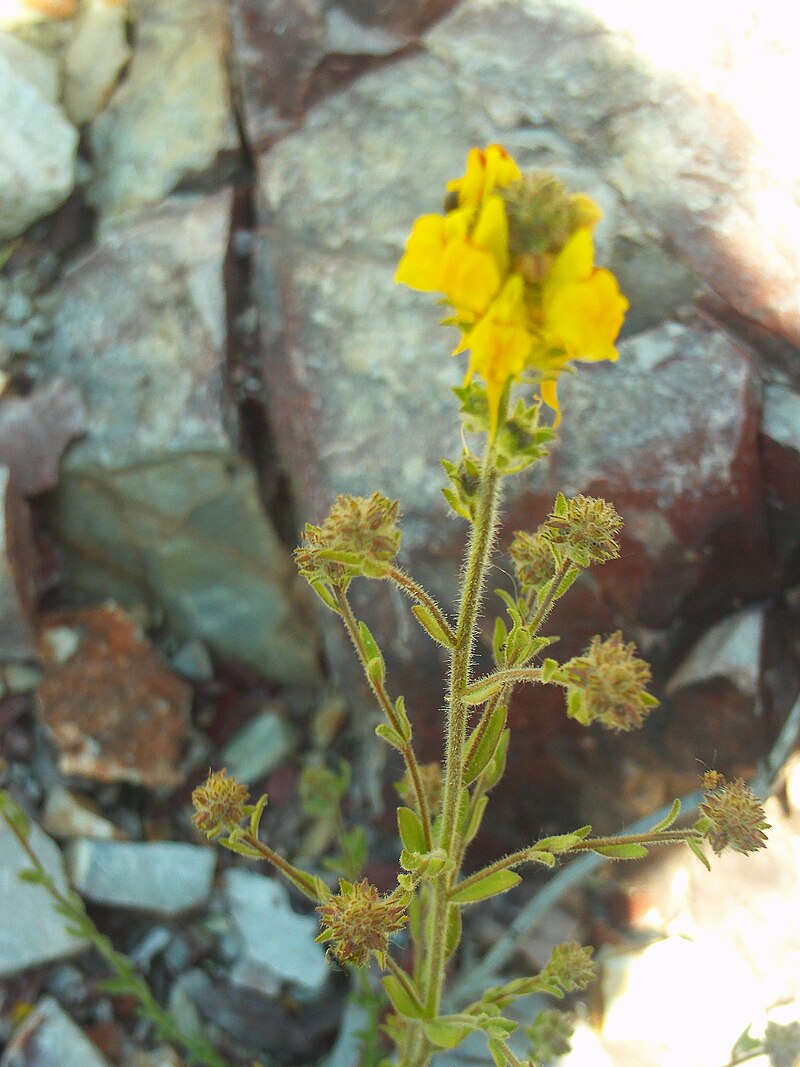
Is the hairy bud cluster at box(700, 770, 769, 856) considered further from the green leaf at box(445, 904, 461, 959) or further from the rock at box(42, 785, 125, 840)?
the rock at box(42, 785, 125, 840)

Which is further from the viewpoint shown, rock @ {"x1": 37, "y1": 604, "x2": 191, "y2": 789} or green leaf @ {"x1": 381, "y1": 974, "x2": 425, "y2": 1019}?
Answer: rock @ {"x1": 37, "y1": 604, "x2": 191, "y2": 789}

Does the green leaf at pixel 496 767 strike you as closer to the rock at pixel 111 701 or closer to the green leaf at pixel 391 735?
the green leaf at pixel 391 735

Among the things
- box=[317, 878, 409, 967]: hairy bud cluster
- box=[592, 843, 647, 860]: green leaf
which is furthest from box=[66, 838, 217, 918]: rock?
box=[592, 843, 647, 860]: green leaf

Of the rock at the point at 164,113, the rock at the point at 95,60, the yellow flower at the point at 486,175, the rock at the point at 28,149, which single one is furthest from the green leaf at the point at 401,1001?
the rock at the point at 95,60

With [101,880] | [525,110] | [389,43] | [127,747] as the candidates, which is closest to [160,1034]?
[101,880]

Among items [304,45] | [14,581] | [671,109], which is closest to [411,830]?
[14,581]
